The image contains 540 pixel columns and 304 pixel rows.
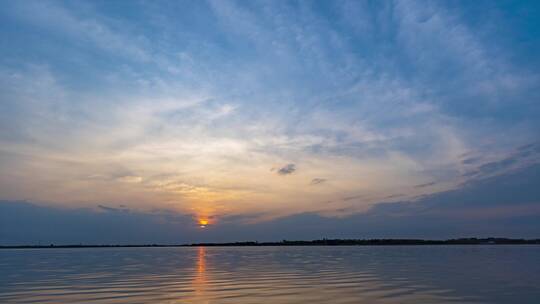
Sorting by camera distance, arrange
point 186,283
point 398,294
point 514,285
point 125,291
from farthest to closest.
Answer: point 186,283
point 514,285
point 125,291
point 398,294

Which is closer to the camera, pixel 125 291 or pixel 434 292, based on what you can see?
pixel 434 292

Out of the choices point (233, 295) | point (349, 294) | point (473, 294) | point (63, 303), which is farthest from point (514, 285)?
point (63, 303)

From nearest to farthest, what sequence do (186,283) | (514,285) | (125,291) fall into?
(125,291) < (514,285) < (186,283)

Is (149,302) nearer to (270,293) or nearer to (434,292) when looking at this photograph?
(270,293)

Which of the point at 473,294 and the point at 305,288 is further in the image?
the point at 305,288

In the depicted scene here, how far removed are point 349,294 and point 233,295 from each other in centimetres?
705

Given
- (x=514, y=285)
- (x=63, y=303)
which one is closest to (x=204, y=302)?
(x=63, y=303)

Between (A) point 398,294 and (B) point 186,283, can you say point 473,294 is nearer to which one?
(A) point 398,294

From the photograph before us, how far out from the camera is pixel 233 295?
26.1m

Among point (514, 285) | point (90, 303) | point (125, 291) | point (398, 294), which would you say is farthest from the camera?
point (514, 285)

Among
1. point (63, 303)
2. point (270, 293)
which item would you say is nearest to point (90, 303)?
point (63, 303)

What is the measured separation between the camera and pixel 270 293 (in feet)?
87.8

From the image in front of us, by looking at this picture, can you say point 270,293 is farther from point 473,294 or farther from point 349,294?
point 473,294

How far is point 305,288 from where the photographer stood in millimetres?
29188
